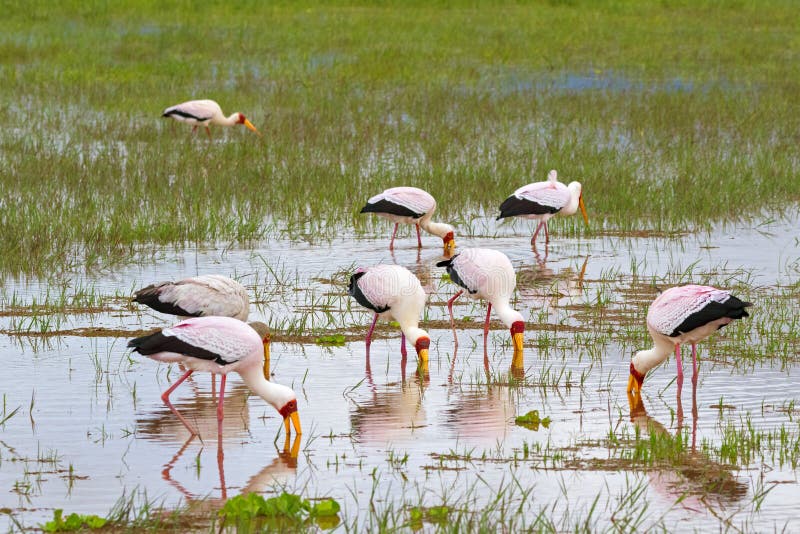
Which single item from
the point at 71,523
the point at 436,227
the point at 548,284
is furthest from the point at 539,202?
the point at 71,523

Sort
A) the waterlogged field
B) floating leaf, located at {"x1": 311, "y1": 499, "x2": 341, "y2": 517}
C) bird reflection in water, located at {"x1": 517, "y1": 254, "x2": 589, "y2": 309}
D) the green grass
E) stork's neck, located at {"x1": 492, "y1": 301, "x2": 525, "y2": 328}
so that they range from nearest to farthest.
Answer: floating leaf, located at {"x1": 311, "y1": 499, "x2": 341, "y2": 517}, the waterlogged field, stork's neck, located at {"x1": 492, "y1": 301, "x2": 525, "y2": 328}, bird reflection in water, located at {"x1": 517, "y1": 254, "x2": 589, "y2": 309}, the green grass

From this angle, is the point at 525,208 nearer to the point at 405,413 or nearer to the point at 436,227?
the point at 436,227

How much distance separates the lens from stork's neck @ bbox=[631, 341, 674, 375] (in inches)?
320

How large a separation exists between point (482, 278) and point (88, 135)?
10.8 m

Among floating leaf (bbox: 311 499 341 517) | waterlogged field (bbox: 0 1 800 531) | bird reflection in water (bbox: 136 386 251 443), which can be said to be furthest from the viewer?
bird reflection in water (bbox: 136 386 251 443)

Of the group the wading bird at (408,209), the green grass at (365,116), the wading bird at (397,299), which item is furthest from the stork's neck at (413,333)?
the wading bird at (408,209)

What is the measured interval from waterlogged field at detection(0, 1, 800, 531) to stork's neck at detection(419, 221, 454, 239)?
0.83 feet

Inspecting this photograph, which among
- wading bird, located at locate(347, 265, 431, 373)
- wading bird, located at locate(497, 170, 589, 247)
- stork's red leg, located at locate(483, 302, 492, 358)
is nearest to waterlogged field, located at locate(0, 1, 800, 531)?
stork's red leg, located at locate(483, 302, 492, 358)

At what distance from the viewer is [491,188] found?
16141 millimetres

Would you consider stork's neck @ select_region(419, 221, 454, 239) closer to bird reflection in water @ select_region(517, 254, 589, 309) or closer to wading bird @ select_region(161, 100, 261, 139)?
bird reflection in water @ select_region(517, 254, 589, 309)

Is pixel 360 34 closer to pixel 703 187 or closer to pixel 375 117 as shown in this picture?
pixel 375 117

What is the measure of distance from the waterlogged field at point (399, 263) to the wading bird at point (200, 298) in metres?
0.45

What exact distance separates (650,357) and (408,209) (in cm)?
597

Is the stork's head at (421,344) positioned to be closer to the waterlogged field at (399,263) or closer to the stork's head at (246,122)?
the waterlogged field at (399,263)
